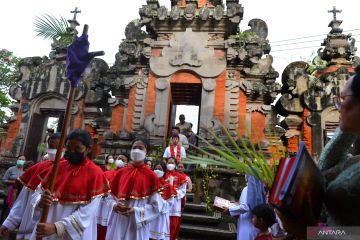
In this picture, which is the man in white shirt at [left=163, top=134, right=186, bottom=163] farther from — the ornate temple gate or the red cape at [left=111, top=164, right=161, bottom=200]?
the ornate temple gate

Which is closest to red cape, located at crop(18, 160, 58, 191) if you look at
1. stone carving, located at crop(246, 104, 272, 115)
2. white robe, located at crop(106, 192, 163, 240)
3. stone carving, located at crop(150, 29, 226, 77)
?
white robe, located at crop(106, 192, 163, 240)

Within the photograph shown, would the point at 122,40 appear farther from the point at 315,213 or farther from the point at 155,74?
the point at 315,213

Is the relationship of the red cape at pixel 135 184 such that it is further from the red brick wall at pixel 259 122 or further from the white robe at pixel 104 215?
the red brick wall at pixel 259 122

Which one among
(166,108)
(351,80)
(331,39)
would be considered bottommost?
(351,80)

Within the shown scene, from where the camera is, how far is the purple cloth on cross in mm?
3113

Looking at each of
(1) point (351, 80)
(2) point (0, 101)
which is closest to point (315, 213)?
(1) point (351, 80)

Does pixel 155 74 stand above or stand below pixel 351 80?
above

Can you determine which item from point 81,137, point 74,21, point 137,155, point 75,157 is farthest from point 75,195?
point 74,21

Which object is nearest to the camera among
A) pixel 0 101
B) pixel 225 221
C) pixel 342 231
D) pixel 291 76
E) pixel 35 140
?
pixel 342 231

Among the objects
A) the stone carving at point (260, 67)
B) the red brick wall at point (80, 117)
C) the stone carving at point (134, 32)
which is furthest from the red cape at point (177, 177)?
the stone carving at point (134, 32)

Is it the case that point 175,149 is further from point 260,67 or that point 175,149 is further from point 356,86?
point 356,86

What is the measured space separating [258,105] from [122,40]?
6.20 metres

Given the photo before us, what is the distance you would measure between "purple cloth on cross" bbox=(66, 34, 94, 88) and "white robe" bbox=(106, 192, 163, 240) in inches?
79.0

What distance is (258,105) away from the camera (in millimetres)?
11281
